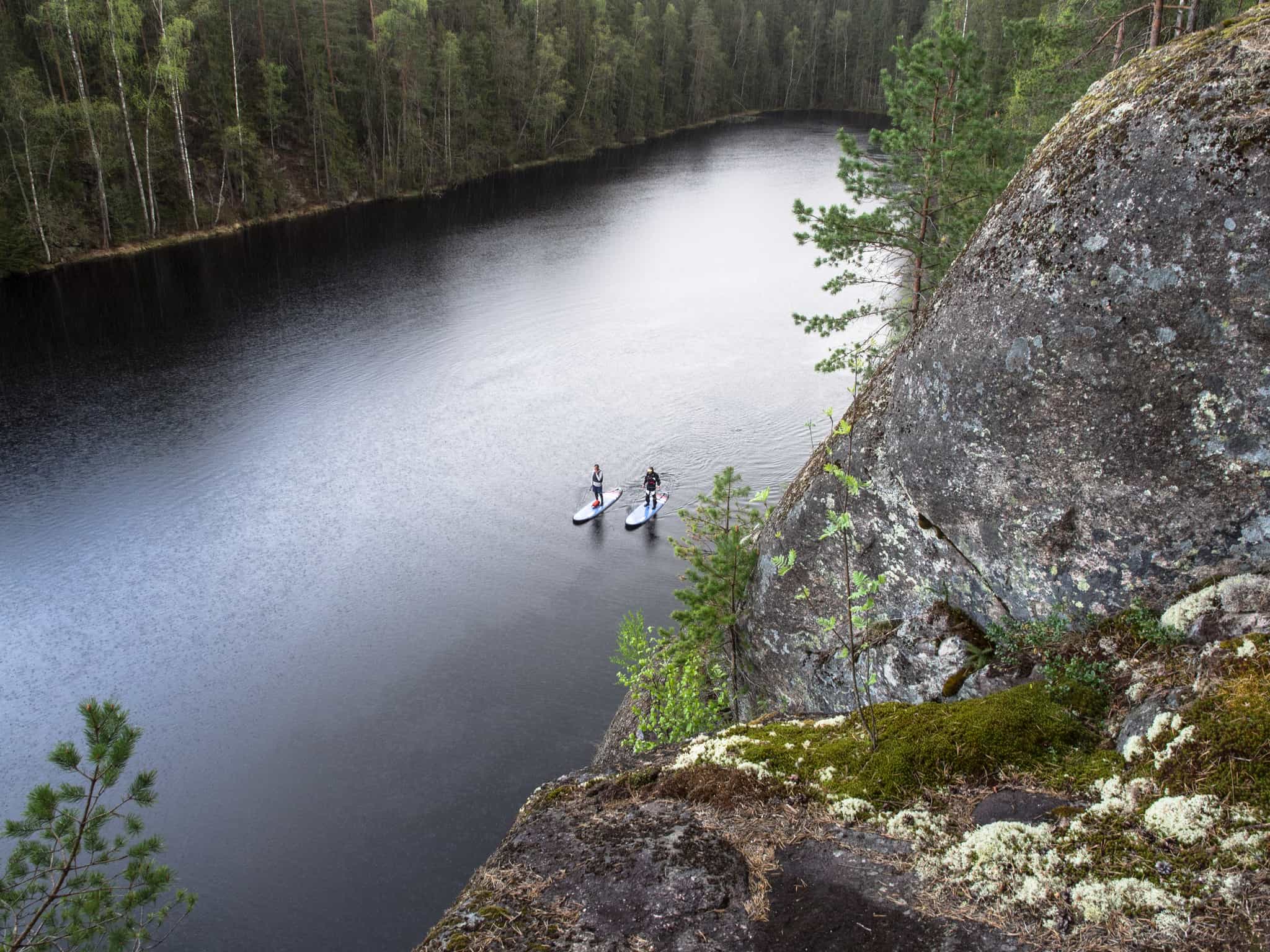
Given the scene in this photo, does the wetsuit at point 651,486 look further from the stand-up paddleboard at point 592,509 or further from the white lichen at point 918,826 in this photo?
the white lichen at point 918,826

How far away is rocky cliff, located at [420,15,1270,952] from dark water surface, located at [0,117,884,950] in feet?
34.2

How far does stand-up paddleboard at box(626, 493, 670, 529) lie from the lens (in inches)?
1010

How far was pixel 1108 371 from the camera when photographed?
7742 mm

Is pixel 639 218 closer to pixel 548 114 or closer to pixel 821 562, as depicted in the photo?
pixel 548 114

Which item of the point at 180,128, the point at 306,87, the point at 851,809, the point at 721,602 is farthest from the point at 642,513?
the point at 306,87

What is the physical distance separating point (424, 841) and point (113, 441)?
2140 cm

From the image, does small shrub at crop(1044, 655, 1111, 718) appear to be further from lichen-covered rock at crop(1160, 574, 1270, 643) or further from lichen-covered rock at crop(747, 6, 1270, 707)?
lichen-covered rock at crop(747, 6, 1270, 707)

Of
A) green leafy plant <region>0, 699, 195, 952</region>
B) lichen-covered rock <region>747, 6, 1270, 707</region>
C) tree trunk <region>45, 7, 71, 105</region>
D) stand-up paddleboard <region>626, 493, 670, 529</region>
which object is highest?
tree trunk <region>45, 7, 71, 105</region>

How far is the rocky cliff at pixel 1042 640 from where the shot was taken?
485 centimetres

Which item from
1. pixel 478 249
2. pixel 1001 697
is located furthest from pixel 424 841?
pixel 478 249

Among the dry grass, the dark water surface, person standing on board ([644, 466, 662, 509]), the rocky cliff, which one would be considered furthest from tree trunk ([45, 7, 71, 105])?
the dry grass

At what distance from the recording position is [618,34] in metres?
96.1

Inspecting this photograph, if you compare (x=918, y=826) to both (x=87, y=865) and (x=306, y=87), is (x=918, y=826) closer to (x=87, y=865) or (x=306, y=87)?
Answer: (x=87, y=865)

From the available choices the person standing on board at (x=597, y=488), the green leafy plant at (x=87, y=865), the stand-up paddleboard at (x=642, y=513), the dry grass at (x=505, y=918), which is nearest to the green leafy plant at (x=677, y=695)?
the green leafy plant at (x=87, y=865)
